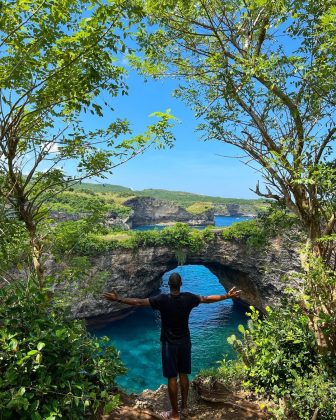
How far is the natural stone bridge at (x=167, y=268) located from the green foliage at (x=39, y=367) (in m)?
26.1

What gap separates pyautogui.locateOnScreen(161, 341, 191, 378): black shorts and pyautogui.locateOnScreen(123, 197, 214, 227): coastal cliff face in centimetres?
11789

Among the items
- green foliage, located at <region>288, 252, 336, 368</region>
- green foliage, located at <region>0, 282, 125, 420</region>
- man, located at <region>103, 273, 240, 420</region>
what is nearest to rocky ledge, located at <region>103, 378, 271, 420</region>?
man, located at <region>103, 273, 240, 420</region>

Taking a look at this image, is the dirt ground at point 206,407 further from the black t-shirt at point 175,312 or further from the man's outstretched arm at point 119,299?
the man's outstretched arm at point 119,299

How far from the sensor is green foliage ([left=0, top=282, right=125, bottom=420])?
10.7 ft

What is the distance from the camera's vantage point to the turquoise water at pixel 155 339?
2201 centimetres

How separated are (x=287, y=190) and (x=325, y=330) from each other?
10.6 ft

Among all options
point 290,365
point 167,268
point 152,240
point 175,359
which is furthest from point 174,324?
point 167,268

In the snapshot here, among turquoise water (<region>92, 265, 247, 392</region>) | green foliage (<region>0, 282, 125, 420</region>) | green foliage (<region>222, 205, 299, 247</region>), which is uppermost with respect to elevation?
green foliage (<region>222, 205, 299, 247</region>)

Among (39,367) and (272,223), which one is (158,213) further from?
(39,367)

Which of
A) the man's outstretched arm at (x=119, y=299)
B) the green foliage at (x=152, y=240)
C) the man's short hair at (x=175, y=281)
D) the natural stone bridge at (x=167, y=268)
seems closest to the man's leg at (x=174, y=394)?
the man's outstretched arm at (x=119, y=299)

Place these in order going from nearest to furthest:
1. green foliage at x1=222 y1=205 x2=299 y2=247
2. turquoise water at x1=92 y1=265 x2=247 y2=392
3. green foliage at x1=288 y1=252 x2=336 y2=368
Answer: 1. green foliage at x1=288 y1=252 x2=336 y2=368
2. green foliage at x1=222 y1=205 x2=299 y2=247
3. turquoise water at x1=92 y1=265 x2=247 y2=392

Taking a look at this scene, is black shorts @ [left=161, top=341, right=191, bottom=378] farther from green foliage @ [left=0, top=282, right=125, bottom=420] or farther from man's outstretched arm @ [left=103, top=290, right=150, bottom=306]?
green foliage @ [left=0, top=282, right=125, bottom=420]

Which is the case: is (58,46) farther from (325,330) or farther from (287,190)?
(325,330)

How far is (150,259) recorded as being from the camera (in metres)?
32.1
